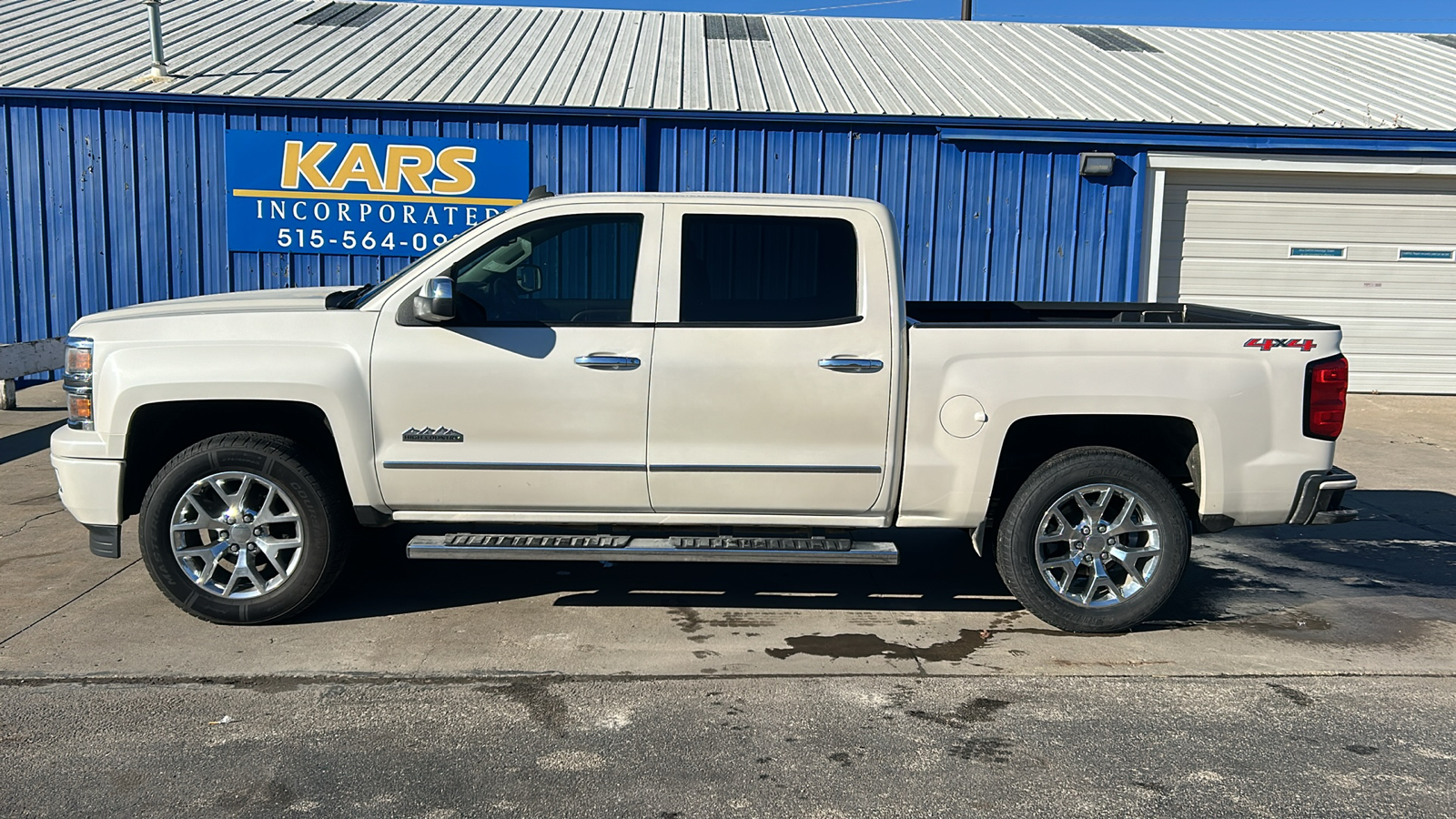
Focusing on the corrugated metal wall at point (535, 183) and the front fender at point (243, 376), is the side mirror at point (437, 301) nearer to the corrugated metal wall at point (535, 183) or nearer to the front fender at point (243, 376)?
the front fender at point (243, 376)

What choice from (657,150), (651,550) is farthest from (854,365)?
(657,150)

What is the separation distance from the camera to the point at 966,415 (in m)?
4.86

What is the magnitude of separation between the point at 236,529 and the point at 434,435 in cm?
96

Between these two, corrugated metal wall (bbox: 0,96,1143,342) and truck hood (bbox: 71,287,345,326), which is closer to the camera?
truck hood (bbox: 71,287,345,326)

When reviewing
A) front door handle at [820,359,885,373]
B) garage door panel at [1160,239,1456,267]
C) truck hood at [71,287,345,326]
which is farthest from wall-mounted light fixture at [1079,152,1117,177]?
truck hood at [71,287,345,326]

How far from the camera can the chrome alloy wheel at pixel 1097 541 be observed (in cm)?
495

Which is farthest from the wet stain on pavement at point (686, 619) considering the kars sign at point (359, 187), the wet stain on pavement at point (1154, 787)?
the kars sign at point (359, 187)

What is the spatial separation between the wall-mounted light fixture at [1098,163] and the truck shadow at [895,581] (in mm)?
5972

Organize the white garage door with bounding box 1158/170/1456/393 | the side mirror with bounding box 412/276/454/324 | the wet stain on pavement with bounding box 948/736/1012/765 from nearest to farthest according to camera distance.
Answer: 1. the wet stain on pavement with bounding box 948/736/1012/765
2. the side mirror with bounding box 412/276/454/324
3. the white garage door with bounding box 1158/170/1456/393

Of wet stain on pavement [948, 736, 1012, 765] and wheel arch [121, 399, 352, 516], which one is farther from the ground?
wheel arch [121, 399, 352, 516]

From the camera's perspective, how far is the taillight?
483 centimetres

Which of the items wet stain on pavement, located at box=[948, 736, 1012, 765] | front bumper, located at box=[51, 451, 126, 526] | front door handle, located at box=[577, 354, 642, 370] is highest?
front door handle, located at box=[577, 354, 642, 370]

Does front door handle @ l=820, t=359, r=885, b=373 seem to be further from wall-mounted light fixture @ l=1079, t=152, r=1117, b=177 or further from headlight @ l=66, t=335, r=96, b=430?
wall-mounted light fixture @ l=1079, t=152, r=1117, b=177

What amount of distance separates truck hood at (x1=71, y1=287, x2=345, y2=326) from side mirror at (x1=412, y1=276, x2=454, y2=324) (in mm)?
509
